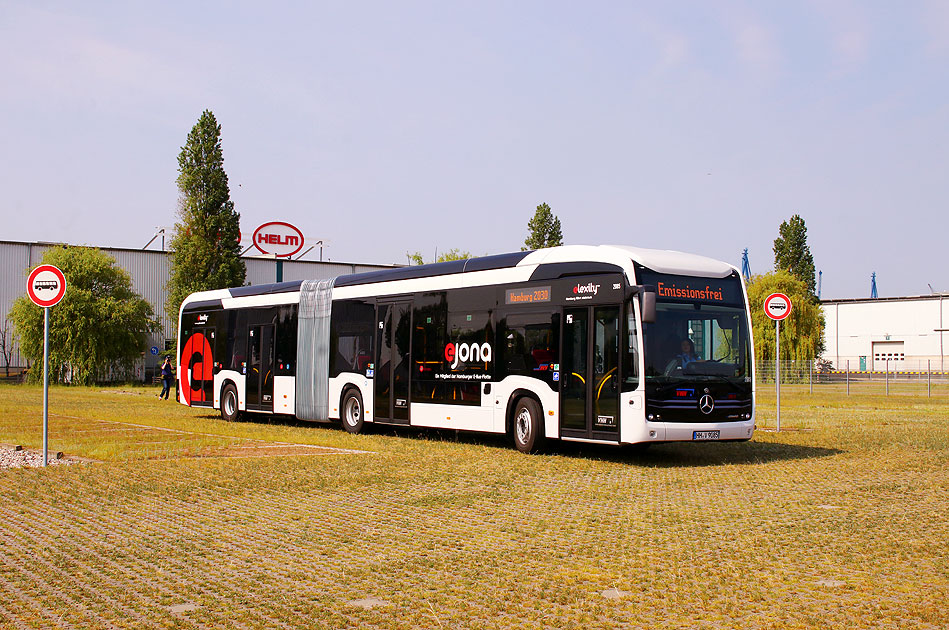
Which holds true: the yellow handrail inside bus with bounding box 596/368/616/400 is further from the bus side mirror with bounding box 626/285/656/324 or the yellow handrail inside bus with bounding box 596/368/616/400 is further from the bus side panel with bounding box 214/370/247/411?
the bus side panel with bounding box 214/370/247/411

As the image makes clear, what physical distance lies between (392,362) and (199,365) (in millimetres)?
9054

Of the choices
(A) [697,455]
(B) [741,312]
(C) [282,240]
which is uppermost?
(C) [282,240]

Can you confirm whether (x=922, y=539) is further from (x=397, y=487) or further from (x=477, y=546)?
(x=397, y=487)

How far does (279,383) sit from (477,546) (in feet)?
52.5

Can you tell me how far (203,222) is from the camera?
62938 millimetres

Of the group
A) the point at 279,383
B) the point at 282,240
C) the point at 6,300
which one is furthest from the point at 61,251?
the point at 279,383

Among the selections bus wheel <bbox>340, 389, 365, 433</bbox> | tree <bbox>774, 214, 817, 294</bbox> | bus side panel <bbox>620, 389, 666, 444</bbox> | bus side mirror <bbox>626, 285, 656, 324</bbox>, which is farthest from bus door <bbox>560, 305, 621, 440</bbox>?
tree <bbox>774, 214, 817, 294</bbox>

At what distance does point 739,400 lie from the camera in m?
15.4

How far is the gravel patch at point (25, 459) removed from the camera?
14.1 metres

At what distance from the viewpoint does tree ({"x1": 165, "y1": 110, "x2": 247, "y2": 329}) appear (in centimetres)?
6288

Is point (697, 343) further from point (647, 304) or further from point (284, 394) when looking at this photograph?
point (284, 394)

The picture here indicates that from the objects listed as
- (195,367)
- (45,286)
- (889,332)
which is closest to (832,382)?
(195,367)

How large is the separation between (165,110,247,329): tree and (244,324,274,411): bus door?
129 ft

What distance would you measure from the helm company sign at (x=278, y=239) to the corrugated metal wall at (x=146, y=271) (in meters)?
13.7
